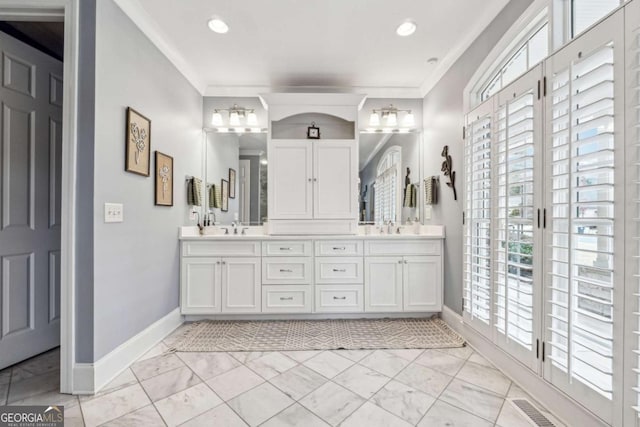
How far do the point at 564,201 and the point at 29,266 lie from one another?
11.7 feet

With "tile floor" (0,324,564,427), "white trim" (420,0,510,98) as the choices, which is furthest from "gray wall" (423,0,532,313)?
"tile floor" (0,324,564,427)

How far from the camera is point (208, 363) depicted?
202cm

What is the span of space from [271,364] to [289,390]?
34 cm

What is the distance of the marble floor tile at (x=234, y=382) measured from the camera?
1684mm

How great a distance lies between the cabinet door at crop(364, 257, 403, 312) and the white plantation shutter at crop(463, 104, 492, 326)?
65cm

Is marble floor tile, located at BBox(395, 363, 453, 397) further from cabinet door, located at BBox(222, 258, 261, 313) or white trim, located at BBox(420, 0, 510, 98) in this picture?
white trim, located at BBox(420, 0, 510, 98)

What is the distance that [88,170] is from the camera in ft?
5.52

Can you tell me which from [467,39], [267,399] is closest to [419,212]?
[467,39]

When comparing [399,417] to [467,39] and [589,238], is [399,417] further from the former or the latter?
[467,39]

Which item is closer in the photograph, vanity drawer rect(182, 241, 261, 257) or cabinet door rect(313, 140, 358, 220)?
vanity drawer rect(182, 241, 261, 257)

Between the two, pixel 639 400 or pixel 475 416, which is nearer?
pixel 639 400

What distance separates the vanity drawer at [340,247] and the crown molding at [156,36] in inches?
86.1

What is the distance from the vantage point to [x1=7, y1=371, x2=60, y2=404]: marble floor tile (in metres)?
1.63

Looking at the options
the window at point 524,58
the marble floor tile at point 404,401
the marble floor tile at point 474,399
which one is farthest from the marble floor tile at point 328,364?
the window at point 524,58
